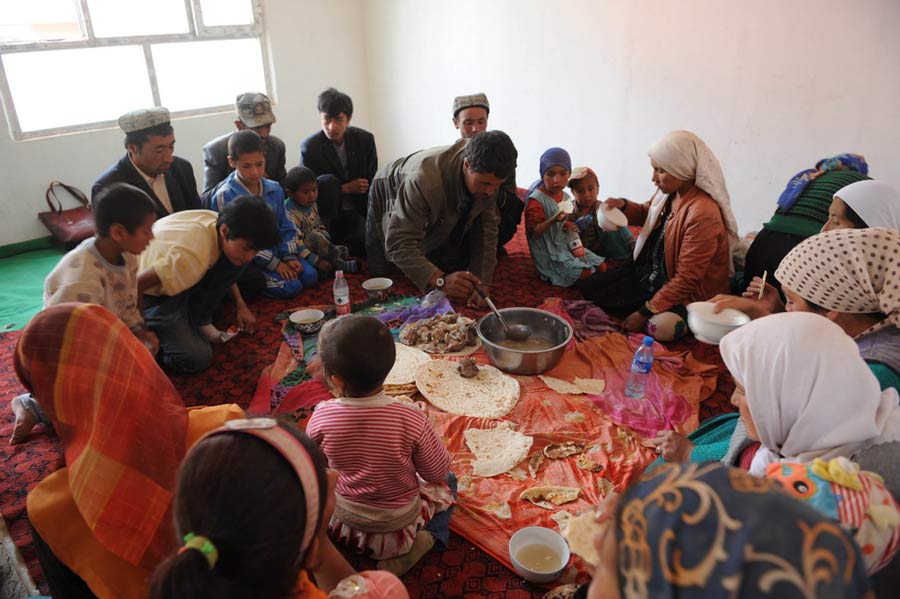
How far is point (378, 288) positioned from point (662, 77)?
284 centimetres

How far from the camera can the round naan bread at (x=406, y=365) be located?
2.62m

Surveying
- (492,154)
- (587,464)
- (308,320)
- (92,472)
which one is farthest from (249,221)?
(587,464)

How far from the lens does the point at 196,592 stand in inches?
30.9

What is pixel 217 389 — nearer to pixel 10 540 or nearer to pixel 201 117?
pixel 10 540

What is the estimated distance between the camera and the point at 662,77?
4.36 meters

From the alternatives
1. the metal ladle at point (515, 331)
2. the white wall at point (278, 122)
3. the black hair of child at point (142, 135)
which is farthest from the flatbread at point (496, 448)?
the white wall at point (278, 122)

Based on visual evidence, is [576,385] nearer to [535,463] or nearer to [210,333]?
[535,463]


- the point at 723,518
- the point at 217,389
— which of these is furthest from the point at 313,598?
the point at 217,389

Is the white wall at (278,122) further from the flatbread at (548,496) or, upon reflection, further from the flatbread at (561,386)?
the flatbread at (548,496)

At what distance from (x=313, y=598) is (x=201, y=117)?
5.27 metres


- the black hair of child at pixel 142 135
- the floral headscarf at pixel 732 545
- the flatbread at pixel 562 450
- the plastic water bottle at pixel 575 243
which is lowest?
the flatbread at pixel 562 450

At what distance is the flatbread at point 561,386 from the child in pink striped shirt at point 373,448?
962mm

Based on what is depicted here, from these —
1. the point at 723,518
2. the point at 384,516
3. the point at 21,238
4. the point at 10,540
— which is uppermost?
the point at 723,518

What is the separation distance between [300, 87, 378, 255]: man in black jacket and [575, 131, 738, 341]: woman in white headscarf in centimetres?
207
